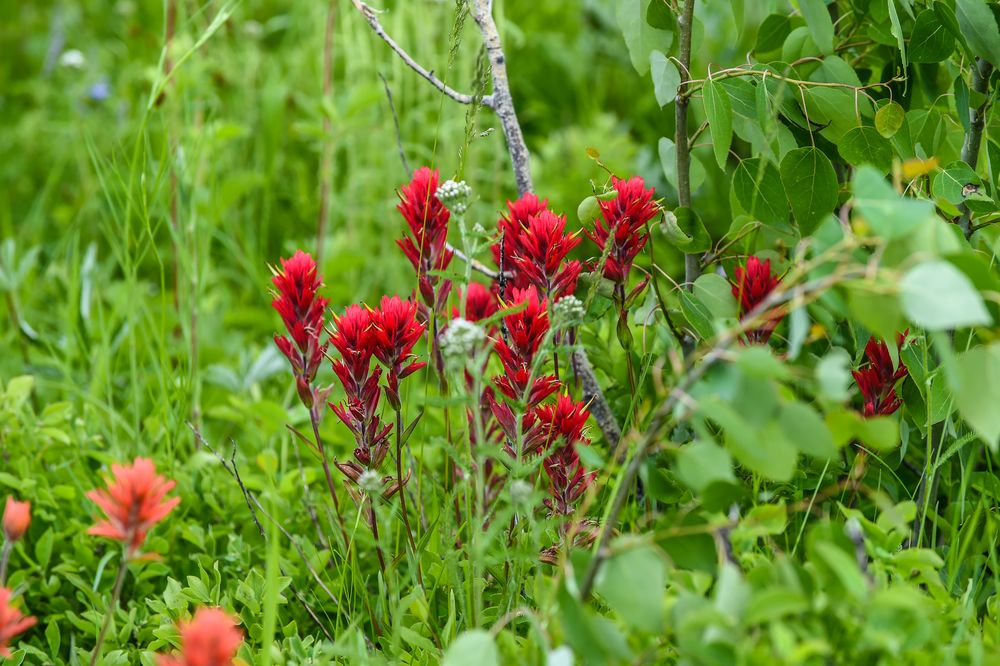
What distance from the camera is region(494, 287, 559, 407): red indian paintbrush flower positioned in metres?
1.29

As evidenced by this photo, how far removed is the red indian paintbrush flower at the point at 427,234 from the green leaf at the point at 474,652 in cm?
61

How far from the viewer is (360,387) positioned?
1325 millimetres

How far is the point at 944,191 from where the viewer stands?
1.37m

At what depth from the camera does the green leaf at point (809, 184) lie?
55.9 inches

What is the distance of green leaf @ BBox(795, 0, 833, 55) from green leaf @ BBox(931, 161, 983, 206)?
0.24m

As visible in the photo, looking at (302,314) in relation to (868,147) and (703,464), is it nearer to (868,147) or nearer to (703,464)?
(703,464)

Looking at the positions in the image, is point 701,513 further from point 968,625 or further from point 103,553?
point 103,553

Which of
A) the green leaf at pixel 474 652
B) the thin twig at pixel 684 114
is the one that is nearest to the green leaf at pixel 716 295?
the thin twig at pixel 684 114

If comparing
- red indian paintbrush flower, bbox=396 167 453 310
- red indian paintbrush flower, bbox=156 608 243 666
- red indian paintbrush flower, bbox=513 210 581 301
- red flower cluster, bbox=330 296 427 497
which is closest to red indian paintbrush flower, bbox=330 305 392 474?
red flower cluster, bbox=330 296 427 497

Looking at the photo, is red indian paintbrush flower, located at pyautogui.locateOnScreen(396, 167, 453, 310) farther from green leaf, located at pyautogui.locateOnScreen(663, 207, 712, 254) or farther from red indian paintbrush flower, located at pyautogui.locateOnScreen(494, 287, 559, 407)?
green leaf, located at pyautogui.locateOnScreen(663, 207, 712, 254)

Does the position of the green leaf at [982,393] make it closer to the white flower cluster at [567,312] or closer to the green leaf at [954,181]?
the white flower cluster at [567,312]

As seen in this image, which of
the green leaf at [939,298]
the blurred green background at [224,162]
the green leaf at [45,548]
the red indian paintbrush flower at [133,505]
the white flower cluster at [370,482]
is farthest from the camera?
the blurred green background at [224,162]

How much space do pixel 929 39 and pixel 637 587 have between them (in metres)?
0.93

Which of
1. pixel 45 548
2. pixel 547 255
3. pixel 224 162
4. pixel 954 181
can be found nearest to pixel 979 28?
pixel 954 181
